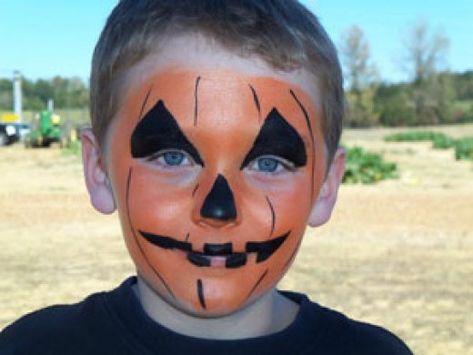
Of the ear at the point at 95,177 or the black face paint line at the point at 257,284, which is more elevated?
the ear at the point at 95,177

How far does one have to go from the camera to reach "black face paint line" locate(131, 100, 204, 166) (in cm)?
167

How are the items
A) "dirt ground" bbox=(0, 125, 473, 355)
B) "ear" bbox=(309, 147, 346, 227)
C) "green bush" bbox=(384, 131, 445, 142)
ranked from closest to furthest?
"ear" bbox=(309, 147, 346, 227), "dirt ground" bbox=(0, 125, 473, 355), "green bush" bbox=(384, 131, 445, 142)

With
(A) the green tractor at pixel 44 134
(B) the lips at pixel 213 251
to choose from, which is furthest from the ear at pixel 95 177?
(A) the green tractor at pixel 44 134

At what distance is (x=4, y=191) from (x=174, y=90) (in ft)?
47.7

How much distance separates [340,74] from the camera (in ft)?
6.18

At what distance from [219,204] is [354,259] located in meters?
7.38

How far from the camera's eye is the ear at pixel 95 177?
1.94 meters

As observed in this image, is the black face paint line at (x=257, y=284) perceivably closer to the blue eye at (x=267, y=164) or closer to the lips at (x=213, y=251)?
the lips at (x=213, y=251)

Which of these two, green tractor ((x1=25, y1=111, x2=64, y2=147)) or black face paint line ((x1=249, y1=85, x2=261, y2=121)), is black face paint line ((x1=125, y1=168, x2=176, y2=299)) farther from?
green tractor ((x1=25, y1=111, x2=64, y2=147))

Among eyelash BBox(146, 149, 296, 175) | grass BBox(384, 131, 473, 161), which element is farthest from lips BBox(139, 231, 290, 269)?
grass BBox(384, 131, 473, 161)

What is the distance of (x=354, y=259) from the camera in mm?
8852

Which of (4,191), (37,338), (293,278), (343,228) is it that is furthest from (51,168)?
(37,338)

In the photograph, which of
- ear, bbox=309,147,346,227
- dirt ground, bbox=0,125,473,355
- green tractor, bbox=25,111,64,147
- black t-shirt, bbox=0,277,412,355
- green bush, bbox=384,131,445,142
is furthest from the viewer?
green bush, bbox=384,131,445,142

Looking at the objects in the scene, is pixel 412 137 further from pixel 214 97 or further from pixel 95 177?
pixel 214 97
